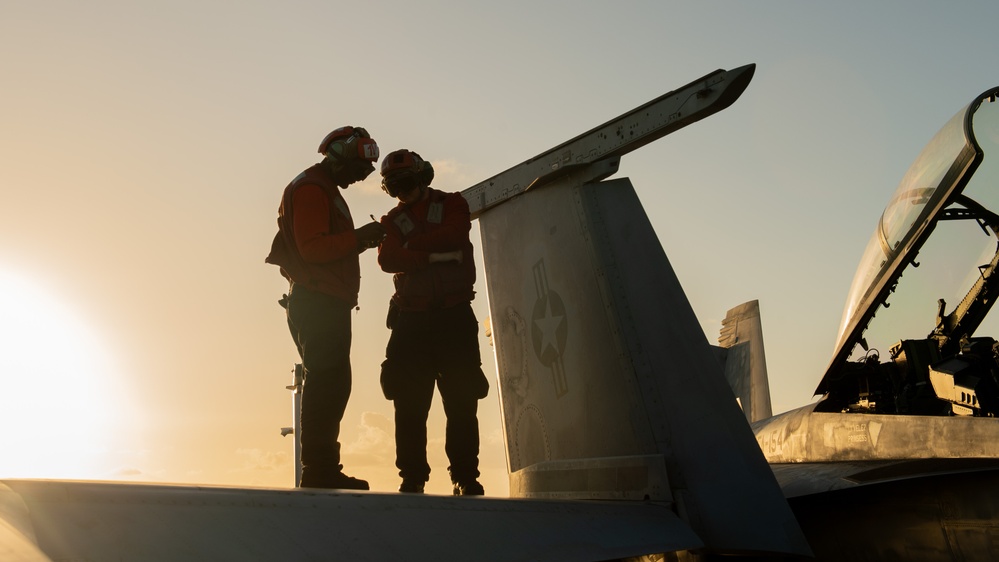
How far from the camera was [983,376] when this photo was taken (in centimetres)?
425

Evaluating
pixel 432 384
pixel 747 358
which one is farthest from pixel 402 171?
pixel 747 358

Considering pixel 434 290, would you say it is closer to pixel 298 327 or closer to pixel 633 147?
pixel 298 327

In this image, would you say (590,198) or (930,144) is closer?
(590,198)

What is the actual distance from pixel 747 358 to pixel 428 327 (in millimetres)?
5378

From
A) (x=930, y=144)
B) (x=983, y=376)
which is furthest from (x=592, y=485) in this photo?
(x=930, y=144)

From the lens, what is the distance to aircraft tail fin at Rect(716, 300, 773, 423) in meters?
8.34

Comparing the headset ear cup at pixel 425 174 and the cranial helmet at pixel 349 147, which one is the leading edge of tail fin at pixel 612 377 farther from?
the cranial helmet at pixel 349 147

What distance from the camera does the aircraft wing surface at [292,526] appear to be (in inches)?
73.4

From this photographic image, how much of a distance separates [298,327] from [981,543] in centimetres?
310

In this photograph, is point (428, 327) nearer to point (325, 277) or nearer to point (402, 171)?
point (325, 277)

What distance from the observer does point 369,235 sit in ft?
Answer: 13.3

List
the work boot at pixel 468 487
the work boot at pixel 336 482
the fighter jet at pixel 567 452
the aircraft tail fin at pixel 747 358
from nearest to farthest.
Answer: the fighter jet at pixel 567 452 < the work boot at pixel 336 482 < the work boot at pixel 468 487 < the aircraft tail fin at pixel 747 358

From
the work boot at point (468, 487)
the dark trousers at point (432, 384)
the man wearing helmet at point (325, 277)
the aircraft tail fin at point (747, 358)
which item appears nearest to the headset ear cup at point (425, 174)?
the man wearing helmet at point (325, 277)

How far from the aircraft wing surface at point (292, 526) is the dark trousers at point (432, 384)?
138 centimetres
